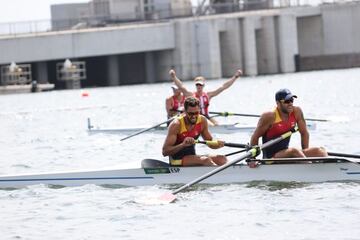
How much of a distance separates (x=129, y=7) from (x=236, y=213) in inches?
3071

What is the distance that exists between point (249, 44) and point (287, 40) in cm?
385

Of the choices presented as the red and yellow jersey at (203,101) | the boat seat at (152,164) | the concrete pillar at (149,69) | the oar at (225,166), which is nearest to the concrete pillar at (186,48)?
the concrete pillar at (149,69)

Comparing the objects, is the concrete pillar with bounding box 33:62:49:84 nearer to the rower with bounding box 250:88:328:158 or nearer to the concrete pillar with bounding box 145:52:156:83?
the concrete pillar with bounding box 145:52:156:83

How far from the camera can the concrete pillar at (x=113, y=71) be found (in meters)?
79.9

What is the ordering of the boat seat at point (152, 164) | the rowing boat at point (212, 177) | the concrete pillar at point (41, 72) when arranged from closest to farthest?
the rowing boat at point (212, 177)
the boat seat at point (152, 164)
the concrete pillar at point (41, 72)

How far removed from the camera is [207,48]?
77625 mm

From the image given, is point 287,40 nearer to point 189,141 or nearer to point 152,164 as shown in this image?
point 152,164

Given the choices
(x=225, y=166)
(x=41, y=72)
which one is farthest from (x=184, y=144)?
(x=41, y=72)

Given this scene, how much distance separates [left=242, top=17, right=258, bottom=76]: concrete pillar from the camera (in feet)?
258

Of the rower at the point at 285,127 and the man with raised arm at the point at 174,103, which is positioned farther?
the man with raised arm at the point at 174,103

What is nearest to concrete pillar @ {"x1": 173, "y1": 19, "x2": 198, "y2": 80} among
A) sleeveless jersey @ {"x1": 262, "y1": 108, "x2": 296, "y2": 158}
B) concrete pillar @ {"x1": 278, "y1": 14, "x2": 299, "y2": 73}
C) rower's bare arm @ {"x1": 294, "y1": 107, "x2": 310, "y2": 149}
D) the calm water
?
concrete pillar @ {"x1": 278, "y1": 14, "x2": 299, "y2": 73}

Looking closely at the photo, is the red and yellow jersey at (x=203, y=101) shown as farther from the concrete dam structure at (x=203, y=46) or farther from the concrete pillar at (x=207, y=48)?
the concrete pillar at (x=207, y=48)

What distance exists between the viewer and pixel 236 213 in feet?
47.0

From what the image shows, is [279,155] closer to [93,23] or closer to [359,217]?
[359,217]
